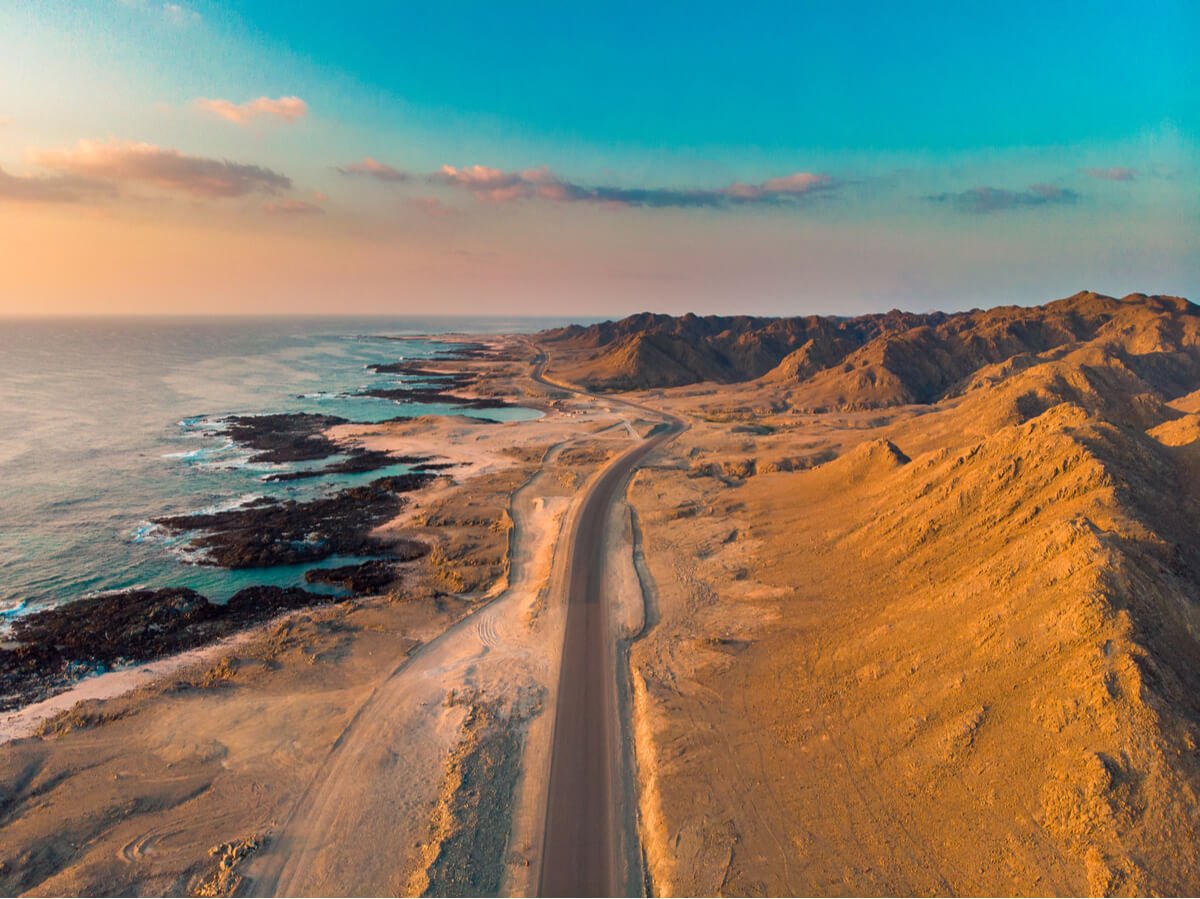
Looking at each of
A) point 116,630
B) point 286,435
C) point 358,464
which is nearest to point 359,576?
point 116,630

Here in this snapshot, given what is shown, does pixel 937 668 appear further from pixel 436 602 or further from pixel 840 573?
pixel 436 602

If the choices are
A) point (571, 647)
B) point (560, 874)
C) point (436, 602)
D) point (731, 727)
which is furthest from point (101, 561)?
point (731, 727)

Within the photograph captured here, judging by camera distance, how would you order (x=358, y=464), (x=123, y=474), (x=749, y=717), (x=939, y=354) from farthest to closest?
1. (x=939, y=354)
2. (x=358, y=464)
3. (x=123, y=474)
4. (x=749, y=717)

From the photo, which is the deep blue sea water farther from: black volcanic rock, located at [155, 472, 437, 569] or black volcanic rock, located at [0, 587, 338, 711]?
black volcanic rock, located at [0, 587, 338, 711]

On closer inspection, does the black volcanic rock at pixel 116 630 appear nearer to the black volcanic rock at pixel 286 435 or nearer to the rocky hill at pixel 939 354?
the black volcanic rock at pixel 286 435

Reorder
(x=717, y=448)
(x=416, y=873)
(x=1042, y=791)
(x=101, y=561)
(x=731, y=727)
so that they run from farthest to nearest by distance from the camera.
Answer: (x=717, y=448) < (x=101, y=561) < (x=731, y=727) < (x=416, y=873) < (x=1042, y=791)

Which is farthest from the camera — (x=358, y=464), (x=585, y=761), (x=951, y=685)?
(x=358, y=464)

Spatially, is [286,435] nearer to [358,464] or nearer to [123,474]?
[358,464]

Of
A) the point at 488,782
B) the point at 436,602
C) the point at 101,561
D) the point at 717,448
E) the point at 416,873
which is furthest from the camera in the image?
the point at 717,448

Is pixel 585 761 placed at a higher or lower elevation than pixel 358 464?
lower
